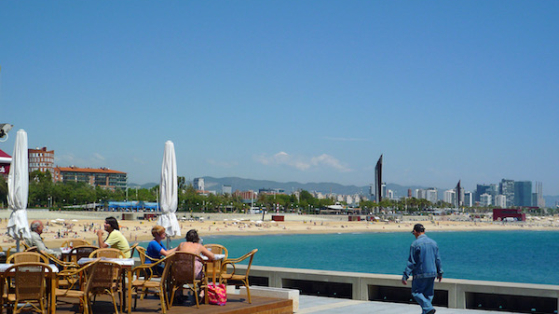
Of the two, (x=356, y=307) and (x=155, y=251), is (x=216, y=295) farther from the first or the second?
(x=356, y=307)

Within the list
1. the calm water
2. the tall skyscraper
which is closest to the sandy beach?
the calm water

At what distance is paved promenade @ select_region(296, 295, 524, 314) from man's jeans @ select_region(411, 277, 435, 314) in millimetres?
1490

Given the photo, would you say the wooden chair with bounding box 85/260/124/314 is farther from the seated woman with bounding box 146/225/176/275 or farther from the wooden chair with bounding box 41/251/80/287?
the seated woman with bounding box 146/225/176/275

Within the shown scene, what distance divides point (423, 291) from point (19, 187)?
848 cm

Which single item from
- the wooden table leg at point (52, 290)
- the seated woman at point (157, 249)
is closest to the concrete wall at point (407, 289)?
the seated woman at point (157, 249)

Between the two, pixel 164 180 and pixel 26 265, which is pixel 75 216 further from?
pixel 26 265

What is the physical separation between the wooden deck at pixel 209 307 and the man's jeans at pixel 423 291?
6.35 feet

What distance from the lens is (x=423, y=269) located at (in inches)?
322

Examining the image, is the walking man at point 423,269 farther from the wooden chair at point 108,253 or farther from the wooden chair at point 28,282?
the wooden chair at point 28,282

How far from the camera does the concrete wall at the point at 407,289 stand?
382 inches

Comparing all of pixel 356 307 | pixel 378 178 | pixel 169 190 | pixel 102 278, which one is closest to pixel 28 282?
pixel 102 278

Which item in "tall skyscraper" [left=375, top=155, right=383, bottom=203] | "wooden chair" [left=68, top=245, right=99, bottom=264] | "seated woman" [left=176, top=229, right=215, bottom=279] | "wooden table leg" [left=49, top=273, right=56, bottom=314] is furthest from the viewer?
"tall skyscraper" [left=375, top=155, right=383, bottom=203]

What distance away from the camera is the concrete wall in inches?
382

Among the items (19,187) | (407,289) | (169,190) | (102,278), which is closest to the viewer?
(102,278)
